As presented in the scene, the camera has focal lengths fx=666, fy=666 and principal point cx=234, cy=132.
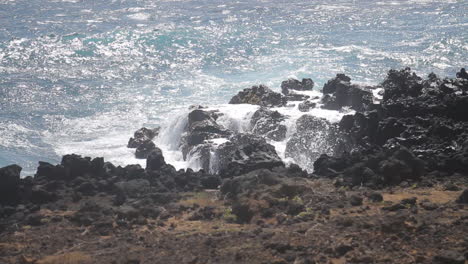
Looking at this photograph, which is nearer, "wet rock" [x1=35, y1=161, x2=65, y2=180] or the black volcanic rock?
"wet rock" [x1=35, y1=161, x2=65, y2=180]

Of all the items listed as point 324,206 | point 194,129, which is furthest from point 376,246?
point 194,129

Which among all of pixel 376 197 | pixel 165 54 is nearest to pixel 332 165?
pixel 376 197

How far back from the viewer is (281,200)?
2111cm

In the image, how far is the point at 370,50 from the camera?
6219 centimetres

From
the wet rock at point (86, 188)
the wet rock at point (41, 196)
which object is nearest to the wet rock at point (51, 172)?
the wet rock at point (86, 188)

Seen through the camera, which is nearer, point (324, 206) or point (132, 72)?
point (324, 206)

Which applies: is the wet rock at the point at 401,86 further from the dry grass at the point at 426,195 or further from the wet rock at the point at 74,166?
the wet rock at the point at 74,166

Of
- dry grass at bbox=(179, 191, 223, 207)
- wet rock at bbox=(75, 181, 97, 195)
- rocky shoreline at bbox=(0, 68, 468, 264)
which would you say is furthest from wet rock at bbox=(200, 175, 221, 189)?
wet rock at bbox=(75, 181, 97, 195)

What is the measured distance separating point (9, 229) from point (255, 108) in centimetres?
1973

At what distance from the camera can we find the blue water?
149 feet

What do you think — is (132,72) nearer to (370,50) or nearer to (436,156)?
(370,50)

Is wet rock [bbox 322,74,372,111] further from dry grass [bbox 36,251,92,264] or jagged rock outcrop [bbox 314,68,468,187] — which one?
dry grass [bbox 36,251,92,264]

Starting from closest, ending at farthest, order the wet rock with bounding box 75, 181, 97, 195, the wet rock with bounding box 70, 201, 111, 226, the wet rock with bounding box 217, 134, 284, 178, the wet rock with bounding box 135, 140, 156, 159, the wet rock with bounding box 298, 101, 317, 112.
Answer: the wet rock with bounding box 70, 201, 111, 226, the wet rock with bounding box 75, 181, 97, 195, the wet rock with bounding box 217, 134, 284, 178, the wet rock with bounding box 135, 140, 156, 159, the wet rock with bounding box 298, 101, 317, 112

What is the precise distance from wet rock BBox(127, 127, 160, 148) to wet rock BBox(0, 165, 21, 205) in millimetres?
14542
